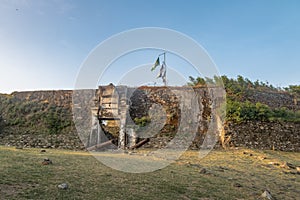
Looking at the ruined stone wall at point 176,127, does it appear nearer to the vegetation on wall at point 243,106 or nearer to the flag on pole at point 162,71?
the vegetation on wall at point 243,106

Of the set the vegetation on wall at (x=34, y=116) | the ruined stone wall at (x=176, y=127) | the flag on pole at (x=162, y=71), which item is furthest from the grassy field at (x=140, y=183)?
the vegetation on wall at (x=34, y=116)

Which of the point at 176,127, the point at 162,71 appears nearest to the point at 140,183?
the point at 162,71

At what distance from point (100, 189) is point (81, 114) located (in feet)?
40.2

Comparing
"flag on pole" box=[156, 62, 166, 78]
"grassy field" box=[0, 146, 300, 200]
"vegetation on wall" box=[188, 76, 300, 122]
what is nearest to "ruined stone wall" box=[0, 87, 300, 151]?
"vegetation on wall" box=[188, 76, 300, 122]

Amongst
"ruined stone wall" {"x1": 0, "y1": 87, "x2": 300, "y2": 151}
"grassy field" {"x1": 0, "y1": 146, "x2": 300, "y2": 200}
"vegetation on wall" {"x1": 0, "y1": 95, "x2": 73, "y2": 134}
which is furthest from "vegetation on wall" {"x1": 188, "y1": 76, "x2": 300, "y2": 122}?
"vegetation on wall" {"x1": 0, "y1": 95, "x2": 73, "y2": 134}

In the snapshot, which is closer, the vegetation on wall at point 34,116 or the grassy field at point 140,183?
the grassy field at point 140,183

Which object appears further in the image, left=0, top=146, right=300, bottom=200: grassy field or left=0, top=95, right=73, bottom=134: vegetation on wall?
left=0, top=95, right=73, bottom=134: vegetation on wall

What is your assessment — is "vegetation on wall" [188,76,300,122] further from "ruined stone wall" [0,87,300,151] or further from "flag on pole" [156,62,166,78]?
"flag on pole" [156,62,166,78]

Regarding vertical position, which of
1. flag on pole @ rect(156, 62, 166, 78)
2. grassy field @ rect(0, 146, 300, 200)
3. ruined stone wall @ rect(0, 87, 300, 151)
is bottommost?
grassy field @ rect(0, 146, 300, 200)

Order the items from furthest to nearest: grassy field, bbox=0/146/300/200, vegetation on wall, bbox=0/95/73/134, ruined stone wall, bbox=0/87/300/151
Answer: vegetation on wall, bbox=0/95/73/134 → ruined stone wall, bbox=0/87/300/151 → grassy field, bbox=0/146/300/200

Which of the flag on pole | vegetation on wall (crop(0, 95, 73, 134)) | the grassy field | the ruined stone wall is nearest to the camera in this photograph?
the grassy field

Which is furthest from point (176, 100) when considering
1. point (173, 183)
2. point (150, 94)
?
point (173, 183)

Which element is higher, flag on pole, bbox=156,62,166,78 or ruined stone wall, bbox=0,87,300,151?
flag on pole, bbox=156,62,166,78

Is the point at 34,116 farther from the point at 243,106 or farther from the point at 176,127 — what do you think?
the point at 243,106
